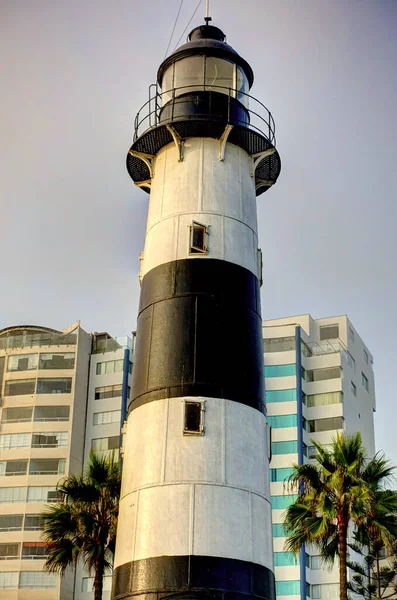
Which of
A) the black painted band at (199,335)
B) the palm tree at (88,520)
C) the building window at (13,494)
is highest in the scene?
the building window at (13,494)

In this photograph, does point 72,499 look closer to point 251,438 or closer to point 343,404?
point 251,438

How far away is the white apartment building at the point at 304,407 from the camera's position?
9531cm

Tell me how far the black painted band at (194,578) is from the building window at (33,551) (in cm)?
7268

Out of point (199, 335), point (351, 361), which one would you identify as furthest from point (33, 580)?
point (199, 335)

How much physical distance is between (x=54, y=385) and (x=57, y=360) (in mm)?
2991

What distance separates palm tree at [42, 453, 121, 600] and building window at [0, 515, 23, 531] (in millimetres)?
59376

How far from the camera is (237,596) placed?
73.5ft

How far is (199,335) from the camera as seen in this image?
25.1m

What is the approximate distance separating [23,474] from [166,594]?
77.5 meters

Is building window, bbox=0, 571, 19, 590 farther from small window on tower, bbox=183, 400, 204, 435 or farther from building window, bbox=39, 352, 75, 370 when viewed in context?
small window on tower, bbox=183, 400, 204, 435

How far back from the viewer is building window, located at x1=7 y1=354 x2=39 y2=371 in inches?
4031

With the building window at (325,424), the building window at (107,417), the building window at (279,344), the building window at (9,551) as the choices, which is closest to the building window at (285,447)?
the building window at (325,424)

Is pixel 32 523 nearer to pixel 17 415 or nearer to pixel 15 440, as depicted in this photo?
pixel 15 440

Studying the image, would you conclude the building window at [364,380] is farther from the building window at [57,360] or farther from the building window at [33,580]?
the building window at [33,580]
